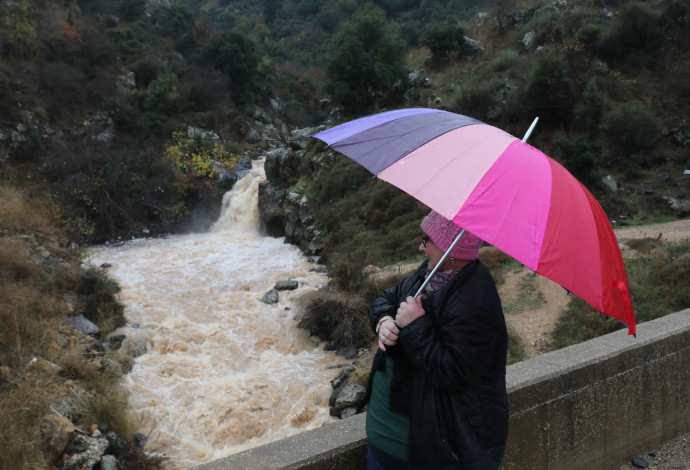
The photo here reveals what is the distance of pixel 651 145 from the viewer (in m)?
12.7

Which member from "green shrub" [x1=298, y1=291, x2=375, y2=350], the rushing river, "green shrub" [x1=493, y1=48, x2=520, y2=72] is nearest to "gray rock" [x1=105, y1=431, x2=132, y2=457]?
the rushing river

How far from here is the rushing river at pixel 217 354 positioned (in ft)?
22.2

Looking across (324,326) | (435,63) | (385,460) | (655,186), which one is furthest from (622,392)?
(435,63)

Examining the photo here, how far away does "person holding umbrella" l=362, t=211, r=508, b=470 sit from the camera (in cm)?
148

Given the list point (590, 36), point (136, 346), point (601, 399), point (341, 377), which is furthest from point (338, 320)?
point (590, 36)

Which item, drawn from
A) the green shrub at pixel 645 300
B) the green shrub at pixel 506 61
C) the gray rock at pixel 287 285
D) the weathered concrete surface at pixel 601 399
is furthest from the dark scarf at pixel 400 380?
the green shrub at pixel 506 61

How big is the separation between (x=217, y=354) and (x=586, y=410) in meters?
7.01

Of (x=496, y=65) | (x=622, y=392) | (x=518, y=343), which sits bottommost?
(x=518, y=343)

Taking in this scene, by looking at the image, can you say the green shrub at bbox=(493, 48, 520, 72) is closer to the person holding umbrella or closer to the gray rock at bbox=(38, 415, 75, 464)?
the gray rock at bbox=(38, 415, 75, 464)

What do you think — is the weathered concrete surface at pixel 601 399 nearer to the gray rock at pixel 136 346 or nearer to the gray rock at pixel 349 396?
the gray rock at pixel 349 396

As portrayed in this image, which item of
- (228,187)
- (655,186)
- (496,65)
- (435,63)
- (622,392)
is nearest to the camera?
(622,392)

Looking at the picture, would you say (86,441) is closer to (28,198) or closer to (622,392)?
(622,392)

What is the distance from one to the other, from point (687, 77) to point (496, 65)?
255 inches

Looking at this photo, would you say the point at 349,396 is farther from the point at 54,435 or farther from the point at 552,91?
the point at 552,91
